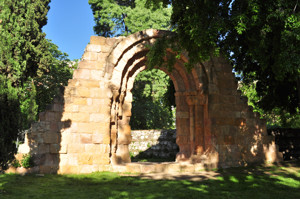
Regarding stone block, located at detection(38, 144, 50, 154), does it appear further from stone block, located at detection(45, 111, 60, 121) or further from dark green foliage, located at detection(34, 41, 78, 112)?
dark green foliage, located at detection(34, 41, 78, 112)

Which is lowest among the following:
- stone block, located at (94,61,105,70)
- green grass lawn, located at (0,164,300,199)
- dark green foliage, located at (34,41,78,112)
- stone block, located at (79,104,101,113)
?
green grass lawn, located at (0,164,300,199)

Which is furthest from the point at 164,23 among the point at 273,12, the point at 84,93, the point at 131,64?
the point at 273,12

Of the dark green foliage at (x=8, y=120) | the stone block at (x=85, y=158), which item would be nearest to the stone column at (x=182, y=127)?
the stone block at (x=85, y=158)

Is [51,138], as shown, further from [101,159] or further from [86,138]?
[101,159]

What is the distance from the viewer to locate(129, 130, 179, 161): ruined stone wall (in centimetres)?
1373

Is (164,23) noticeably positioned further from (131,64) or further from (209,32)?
(209,32)

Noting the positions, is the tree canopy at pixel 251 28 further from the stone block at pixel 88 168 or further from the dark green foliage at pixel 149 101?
the dark green foliage at pixel 149 101

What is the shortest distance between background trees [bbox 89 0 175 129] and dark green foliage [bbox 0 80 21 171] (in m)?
13.3

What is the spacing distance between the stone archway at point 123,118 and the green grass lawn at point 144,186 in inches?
34.8

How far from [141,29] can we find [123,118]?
11.9 m

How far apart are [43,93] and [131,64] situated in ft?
43.7

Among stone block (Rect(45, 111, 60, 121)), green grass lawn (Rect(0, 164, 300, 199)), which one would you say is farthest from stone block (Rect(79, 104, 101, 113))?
green grass lawn (Rect(0, 164, 300, 199))

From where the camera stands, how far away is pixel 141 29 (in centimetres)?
2025

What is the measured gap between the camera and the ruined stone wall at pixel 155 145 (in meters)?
13.7
